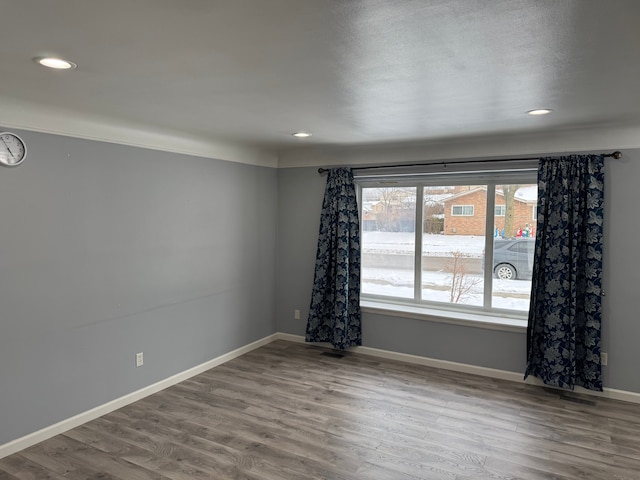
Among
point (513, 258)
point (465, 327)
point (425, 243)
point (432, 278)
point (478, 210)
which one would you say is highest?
point (478, 210)

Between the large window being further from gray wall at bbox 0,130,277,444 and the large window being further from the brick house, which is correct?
gray wall at bbox 0,130,277,444

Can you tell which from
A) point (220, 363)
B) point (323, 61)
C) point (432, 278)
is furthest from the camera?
point (432, 278)

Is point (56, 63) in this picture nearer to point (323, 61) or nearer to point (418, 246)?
point (323, 61)

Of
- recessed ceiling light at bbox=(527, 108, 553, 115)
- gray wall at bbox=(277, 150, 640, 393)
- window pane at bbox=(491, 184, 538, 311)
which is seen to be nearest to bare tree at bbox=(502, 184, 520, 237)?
window pane at bbox=(491, 184, 538, 311)

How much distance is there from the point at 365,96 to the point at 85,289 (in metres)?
2.43

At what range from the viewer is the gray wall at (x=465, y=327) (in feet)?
12.0

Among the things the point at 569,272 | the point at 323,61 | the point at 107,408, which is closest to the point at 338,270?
the point at 569,272

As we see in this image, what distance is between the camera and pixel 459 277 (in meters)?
4.60

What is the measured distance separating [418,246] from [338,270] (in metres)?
0.90

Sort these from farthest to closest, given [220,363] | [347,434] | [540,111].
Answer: [220,363], [347,434], [540,111]

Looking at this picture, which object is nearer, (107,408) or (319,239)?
(107,408)

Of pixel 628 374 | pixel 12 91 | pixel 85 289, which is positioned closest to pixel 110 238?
pixel 85 289

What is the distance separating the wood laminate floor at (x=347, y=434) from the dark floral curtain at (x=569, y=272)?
11.6 inches

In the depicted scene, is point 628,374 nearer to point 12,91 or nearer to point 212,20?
point 212,20
